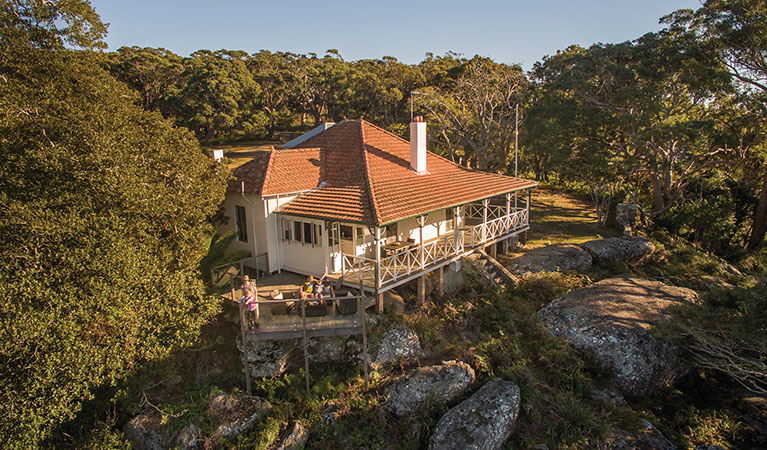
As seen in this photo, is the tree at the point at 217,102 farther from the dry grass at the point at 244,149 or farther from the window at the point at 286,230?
the window at the point at 286,230

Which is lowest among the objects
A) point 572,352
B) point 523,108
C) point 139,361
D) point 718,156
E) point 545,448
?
point 545,448

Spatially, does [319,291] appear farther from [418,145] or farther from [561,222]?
[561,222]

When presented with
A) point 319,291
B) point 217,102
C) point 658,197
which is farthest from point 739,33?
point 217,102

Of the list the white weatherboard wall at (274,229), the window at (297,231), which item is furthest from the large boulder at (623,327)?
the white weatherboard wall at (274,229)

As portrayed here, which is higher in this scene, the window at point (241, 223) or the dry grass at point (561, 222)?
the window at point (241, 223)

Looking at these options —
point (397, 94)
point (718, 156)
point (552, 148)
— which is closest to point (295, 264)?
point (552, 148)

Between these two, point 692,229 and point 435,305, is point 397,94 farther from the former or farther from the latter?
point 435,305
